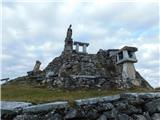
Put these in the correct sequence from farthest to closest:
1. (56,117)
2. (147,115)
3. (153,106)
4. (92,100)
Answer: (153,106) < (147,115) < (92,100) < (56,117)

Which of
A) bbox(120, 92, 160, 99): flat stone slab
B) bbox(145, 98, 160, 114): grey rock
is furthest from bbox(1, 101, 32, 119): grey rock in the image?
bbox(145, 98, 160, 114): grey rock

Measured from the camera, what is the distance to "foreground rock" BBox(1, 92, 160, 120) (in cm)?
648

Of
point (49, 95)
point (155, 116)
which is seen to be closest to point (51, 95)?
point (49, 95)

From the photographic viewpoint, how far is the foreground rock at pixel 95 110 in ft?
21.3

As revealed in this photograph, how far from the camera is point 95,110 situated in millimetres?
6684

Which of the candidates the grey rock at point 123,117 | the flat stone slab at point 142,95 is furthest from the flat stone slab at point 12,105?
the flat stone slab at point 142,95

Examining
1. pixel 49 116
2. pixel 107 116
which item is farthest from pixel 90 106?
pixel 49 116

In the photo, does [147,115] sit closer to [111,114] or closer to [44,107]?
[111,114]

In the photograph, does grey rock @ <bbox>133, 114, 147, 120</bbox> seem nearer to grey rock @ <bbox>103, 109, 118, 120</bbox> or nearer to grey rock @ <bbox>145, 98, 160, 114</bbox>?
grey rock @ <bbox>145, 98, 160, 114</bbox>

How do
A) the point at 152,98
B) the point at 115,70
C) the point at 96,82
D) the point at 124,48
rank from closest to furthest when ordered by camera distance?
1. the point at 152,98
2. the point at 96,82
3. the point at 124,48
4. the point at 115,70

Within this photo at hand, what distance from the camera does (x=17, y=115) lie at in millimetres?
6488

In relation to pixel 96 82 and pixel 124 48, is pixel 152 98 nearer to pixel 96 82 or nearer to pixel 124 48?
pixel 96 82

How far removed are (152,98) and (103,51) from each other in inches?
920

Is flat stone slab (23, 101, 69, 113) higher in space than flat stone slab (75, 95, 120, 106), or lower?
lower
